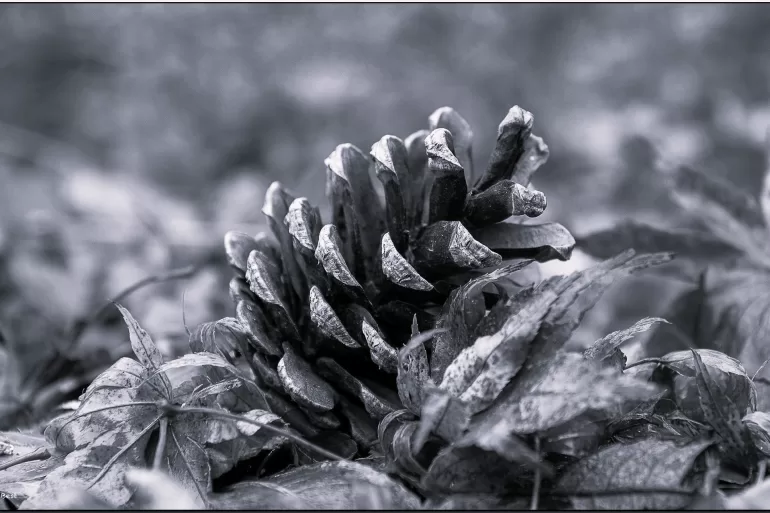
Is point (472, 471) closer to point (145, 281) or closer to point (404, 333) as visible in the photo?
point (404, 333)

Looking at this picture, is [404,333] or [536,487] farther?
[404,333]

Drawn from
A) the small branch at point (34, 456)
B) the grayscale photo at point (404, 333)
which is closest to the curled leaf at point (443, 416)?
the grayscale photo at point (404, 333)

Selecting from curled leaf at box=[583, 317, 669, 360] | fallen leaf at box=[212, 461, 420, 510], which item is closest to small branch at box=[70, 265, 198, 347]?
fallen leaf at box=[212, 461, 420, 510]

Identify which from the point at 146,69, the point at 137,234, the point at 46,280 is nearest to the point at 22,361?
the point at 46,280

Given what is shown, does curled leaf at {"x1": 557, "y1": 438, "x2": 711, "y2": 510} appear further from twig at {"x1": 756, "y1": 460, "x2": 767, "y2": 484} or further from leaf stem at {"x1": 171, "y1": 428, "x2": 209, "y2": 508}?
leaf stem at {"x1": 171, "y1": 428, "x2": 209, "y2": 508}

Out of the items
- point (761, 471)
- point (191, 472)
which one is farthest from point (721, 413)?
point (191, 472)

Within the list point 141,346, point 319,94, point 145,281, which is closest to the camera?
point 141,346
